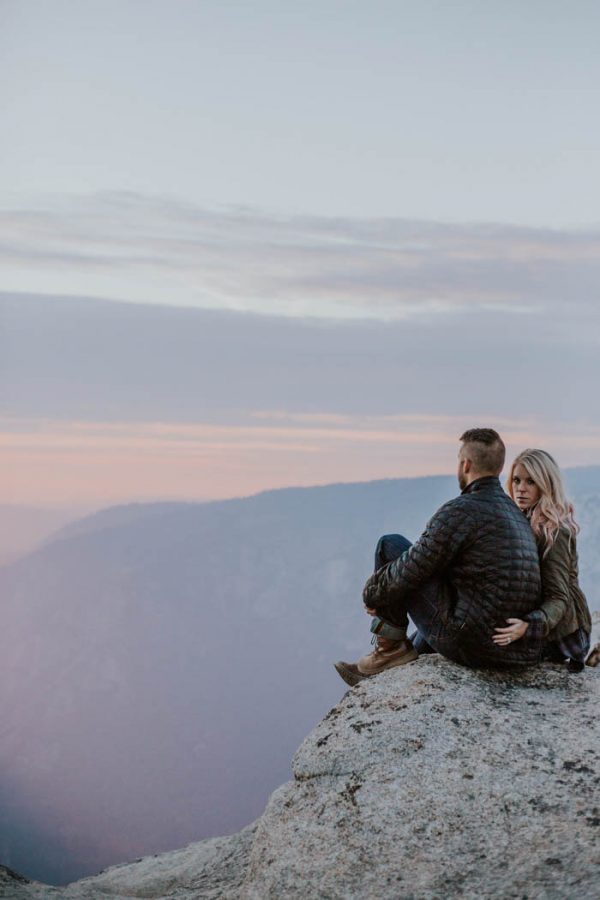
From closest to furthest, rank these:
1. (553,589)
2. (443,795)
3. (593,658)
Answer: (443,795)
(553,589)
(593,658)

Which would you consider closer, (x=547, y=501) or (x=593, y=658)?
(x=547, y=501)

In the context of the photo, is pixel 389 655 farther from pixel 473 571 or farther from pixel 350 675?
pixel 473 571

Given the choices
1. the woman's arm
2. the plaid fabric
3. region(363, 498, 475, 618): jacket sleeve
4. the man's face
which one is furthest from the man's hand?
the man's face

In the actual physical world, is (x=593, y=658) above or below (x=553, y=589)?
below

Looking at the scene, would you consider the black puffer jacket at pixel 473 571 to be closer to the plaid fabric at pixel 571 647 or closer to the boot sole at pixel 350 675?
the plaid fabric at pixel 571 647

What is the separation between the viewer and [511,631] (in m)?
10.9

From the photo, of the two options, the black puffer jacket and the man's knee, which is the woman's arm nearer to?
the black puffer jacket

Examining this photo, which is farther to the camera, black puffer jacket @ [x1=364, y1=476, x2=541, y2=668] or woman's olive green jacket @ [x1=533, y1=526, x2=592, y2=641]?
woman's olive green jacket @ [x1=533, y1=526, x2=592, y2=641]

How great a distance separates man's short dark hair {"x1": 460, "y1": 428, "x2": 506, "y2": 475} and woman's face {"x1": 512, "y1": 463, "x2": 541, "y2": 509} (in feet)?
2.71

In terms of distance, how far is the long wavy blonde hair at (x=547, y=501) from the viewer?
1151cm

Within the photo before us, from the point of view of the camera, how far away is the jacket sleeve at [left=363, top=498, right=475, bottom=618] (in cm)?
1069

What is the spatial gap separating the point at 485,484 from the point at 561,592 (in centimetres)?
173

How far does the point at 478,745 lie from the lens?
1037 centimetres

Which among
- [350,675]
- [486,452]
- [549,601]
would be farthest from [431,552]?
[350,675]
